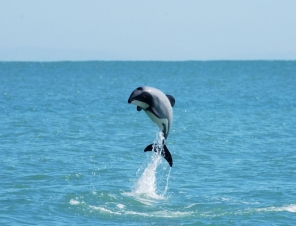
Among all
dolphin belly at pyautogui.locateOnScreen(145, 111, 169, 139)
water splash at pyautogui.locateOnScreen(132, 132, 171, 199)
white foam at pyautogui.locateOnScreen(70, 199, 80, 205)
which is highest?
water splash at pyautogui.locateOnScreen(132, 132, 171, 199)

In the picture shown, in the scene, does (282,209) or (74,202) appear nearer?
(282,209)

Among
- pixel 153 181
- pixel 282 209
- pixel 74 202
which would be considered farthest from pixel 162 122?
pixel 153 181

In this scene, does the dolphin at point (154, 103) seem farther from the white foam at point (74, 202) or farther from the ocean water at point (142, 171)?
the white foam at point (74, 202)

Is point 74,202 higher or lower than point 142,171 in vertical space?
lower

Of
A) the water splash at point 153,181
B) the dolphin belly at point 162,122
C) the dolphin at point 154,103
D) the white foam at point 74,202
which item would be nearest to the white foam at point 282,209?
the water splash at point 153,181

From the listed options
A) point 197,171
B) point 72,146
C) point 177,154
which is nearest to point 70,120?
point 72,146

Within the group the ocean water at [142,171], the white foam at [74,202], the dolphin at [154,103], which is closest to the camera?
the dolphin at [154,103]

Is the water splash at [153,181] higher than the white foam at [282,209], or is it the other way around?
the water splash at [153,181]

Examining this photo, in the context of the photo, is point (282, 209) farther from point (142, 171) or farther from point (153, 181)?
point (142, 171)

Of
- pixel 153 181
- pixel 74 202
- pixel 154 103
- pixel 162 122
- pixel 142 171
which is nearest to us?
pixel 154 103

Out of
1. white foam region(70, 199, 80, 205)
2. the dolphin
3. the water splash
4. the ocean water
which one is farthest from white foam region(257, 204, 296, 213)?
white foam region(70, 199, 80, 205)

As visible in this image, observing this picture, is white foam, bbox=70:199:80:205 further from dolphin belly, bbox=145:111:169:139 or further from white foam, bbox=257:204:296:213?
white foam, bbox=257:204:296:213

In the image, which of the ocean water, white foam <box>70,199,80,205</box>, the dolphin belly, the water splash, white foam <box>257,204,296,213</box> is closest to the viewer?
the dolphin belly

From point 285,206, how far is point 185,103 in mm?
49926
